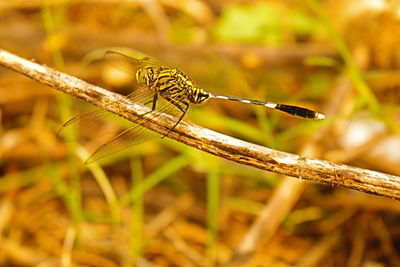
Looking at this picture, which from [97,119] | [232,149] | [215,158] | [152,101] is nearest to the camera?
[232,149]

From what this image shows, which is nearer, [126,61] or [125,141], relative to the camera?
[125,141]

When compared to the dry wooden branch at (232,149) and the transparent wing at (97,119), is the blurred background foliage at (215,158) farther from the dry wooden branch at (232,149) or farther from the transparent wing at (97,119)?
the dry wooden branch at (232,149)

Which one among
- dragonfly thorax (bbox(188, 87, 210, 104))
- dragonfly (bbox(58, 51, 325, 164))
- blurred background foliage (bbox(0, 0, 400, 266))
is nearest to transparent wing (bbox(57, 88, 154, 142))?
dragonfly (bbox(58, 51, 325, 164))

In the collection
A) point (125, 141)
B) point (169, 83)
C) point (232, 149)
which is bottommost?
point (232, 149)

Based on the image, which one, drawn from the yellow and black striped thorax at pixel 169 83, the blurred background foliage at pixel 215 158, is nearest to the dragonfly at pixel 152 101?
the yellow and black striped thorax at pixel 169 83

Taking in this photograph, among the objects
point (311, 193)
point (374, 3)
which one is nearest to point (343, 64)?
point (374, 3)

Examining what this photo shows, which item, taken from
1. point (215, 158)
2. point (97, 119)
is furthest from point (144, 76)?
point (215, 158)

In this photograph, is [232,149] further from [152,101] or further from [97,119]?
[97,119]
